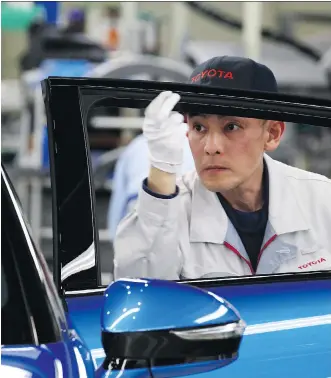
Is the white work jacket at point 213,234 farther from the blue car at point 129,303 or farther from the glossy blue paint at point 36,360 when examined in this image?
the glossy blue paint at point 36,360

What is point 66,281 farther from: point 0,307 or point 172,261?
point 0,307

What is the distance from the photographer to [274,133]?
85.2 inches

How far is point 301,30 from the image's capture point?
56.6ft

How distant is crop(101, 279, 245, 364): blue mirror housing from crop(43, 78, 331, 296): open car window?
477 millimetres

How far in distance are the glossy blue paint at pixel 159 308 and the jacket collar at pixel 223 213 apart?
0.81 m

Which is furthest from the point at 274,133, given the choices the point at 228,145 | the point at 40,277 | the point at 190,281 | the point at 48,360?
the point at 48,360

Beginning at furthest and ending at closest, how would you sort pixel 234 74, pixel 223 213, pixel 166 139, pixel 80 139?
pixel 234 74 < pixel 223 213 < pixel 166 139 < pixel 80 139

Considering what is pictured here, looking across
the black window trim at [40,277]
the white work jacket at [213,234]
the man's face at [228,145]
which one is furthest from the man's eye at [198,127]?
the black window trim at [40,277]

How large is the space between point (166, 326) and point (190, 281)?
69 centimetres

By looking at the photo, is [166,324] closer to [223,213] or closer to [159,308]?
[159,308]

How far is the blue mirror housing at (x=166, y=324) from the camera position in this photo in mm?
1282

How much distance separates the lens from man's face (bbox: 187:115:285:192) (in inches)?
83.0

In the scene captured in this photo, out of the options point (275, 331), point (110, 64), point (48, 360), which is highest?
point (110, 64)

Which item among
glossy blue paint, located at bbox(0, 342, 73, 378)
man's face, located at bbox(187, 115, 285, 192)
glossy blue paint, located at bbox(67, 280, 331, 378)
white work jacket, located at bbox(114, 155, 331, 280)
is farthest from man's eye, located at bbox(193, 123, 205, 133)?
glossy blue paint, located at bbox(0, 342, 73, 378)
